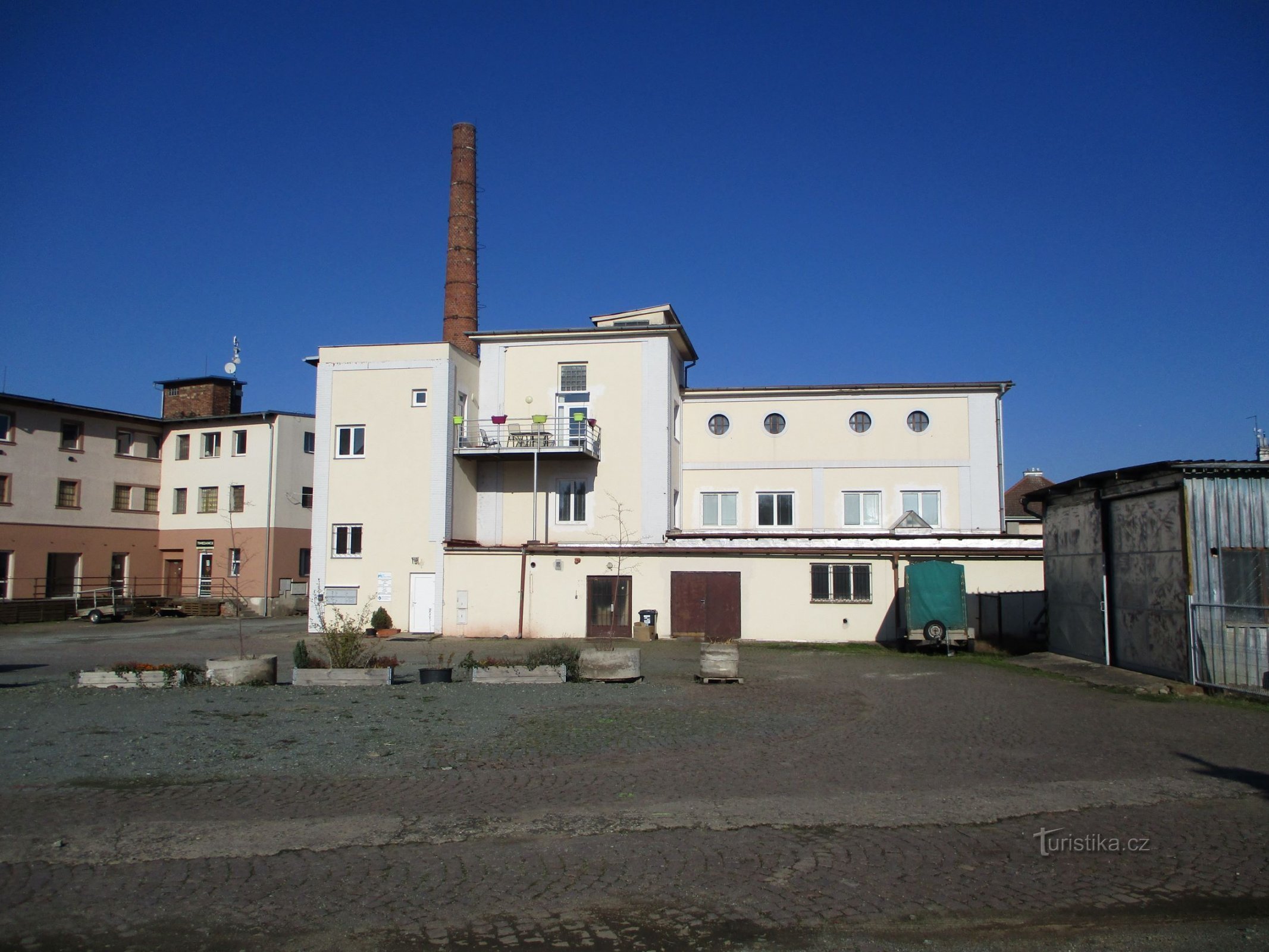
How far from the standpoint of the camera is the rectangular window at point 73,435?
137ft

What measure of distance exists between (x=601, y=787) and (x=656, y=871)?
231 centimetres

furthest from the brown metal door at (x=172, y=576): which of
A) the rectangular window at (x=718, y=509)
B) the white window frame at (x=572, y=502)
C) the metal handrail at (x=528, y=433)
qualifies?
the rectangular window at (x=718, y=509)

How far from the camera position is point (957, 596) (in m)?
23.9

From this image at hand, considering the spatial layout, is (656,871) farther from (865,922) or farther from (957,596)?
(957,596)

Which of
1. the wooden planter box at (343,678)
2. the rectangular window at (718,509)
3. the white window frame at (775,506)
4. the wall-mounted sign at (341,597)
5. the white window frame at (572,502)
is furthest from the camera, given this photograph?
the rectangular window at (718,509)

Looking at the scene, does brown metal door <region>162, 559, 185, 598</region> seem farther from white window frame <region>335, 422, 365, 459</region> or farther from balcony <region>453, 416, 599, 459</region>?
balcony <region>453, 416, 599, 459</region>

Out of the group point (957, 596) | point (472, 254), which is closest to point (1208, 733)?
point (957, 596)

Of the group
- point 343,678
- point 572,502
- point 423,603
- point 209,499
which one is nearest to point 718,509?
point 572,502

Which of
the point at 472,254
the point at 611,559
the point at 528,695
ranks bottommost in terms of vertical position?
the point at 528,695

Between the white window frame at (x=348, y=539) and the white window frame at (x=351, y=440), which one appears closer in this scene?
the white window frame at (x=348, y=539)

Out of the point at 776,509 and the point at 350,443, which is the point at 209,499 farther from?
the point at 776,509

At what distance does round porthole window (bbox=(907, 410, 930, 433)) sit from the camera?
34.5 meters

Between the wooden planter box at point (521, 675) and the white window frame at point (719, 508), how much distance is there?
64.5 feet

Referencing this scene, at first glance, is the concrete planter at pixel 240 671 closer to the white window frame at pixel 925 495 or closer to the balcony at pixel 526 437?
the balcony at pixel 526 437
